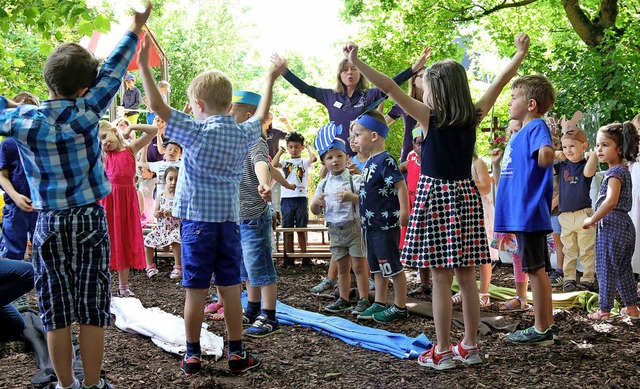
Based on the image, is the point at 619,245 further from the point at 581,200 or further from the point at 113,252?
the point at 113,252

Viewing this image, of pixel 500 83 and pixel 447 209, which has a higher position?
pixel 500 83

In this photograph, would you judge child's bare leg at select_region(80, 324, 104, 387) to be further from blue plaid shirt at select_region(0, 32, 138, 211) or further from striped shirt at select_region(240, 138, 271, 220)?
striped shirt at select_region(240, 138, 271, 220)

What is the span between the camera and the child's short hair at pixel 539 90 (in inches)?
181

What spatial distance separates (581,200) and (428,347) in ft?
11.8

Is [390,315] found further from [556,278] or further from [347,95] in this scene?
[556,278]

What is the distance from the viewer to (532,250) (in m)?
4.49

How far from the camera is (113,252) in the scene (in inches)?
257

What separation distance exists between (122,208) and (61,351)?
11.5 feet

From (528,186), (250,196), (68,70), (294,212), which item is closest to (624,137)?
(528,186)

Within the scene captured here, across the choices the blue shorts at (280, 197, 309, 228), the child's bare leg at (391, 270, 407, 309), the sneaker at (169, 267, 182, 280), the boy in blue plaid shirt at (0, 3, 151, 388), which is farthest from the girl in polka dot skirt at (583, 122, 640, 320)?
the blue shorts at (280, 197, 309, 228)

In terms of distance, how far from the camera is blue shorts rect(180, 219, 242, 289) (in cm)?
390

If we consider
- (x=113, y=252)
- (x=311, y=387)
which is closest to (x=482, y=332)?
(x=311, y=387)

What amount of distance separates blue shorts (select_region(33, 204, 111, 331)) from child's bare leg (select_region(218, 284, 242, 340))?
2.54ft

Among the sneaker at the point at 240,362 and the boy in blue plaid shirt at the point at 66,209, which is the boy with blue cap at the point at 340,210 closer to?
the sneaker at the point at 240,362
